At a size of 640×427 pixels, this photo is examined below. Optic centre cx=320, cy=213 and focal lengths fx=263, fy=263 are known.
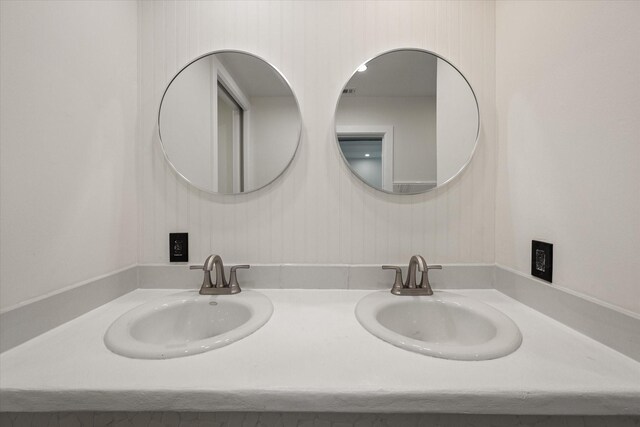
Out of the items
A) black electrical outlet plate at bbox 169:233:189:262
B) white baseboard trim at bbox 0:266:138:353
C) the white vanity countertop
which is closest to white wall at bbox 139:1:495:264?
black electrical outlet plate at bbox 169:233:189:262

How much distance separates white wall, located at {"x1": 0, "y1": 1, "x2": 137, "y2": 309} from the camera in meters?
0.66

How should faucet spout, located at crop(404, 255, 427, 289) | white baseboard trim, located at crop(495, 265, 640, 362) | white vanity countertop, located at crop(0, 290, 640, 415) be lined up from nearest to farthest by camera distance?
white vanity countertop, located at crop(0, 290, 640, 415), white baseboard trim, located at crop(495, 265, 640, 362), faucet spout, located at crop(404, 255, 427, 289)

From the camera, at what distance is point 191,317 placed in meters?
0.95

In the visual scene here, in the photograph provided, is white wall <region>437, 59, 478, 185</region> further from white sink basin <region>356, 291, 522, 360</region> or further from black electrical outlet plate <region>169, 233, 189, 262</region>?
black electrical outlet plate <region>169, 233, 189, 262</region>

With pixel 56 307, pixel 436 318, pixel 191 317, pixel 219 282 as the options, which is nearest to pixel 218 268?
pixel 219 282

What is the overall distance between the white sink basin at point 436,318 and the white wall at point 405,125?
0.48 m

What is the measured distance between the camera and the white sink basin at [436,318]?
0.78 metres

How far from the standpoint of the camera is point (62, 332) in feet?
2.41

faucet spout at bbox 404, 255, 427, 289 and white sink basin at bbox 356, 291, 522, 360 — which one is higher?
faucet spout at bbox 404, 255, 427, 289

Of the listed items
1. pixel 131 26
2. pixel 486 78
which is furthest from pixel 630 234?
pixel 131 26

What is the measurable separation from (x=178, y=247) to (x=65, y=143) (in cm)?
50

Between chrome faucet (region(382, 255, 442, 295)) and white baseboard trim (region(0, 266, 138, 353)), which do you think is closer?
white baseboard trim (region(0, 266, 138, 353))

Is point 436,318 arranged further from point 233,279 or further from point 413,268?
point 233,279

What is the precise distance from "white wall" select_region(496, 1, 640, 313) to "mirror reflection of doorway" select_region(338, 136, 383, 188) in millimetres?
498
